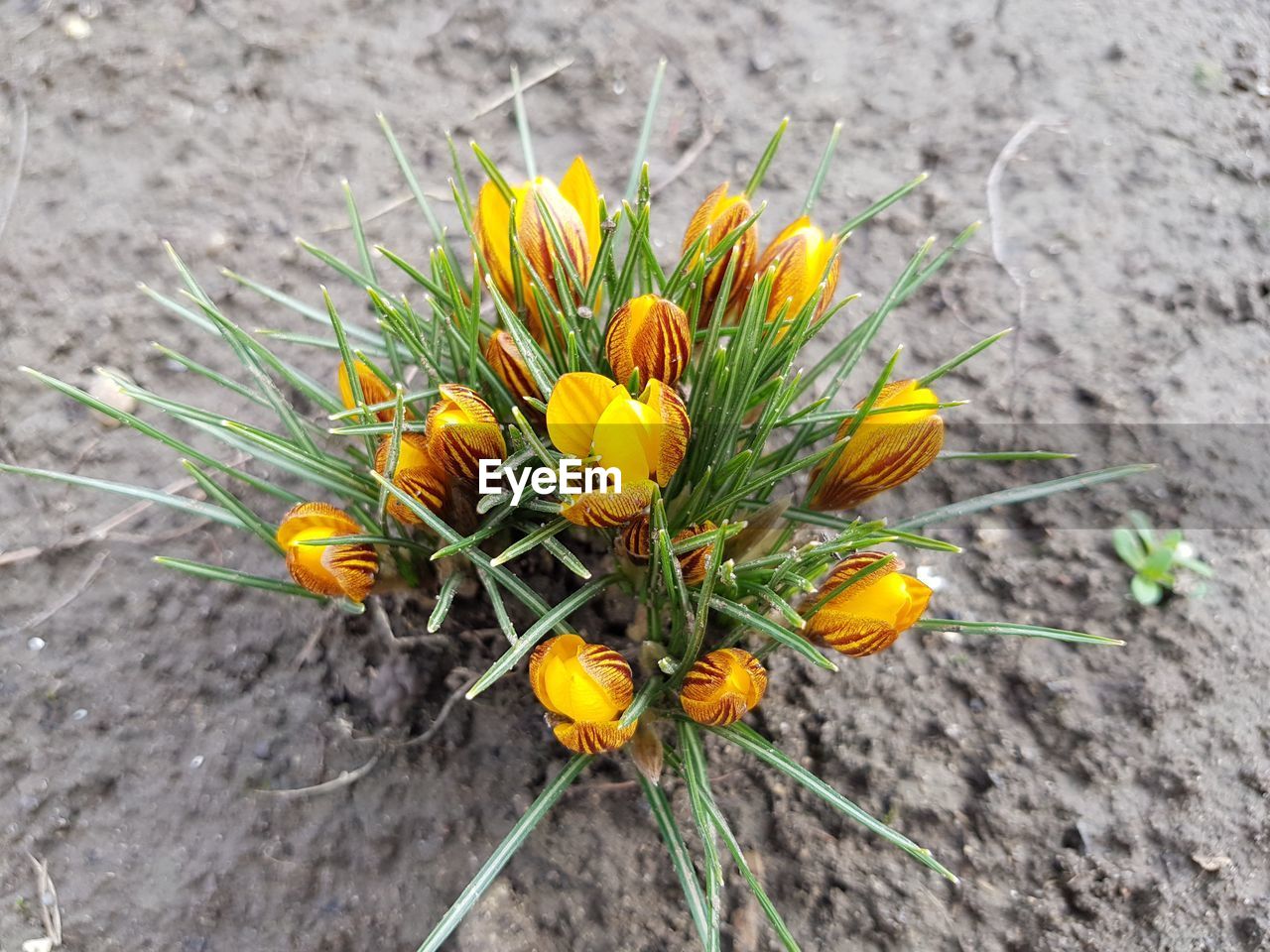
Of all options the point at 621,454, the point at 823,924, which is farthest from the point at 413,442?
the point at 823,924

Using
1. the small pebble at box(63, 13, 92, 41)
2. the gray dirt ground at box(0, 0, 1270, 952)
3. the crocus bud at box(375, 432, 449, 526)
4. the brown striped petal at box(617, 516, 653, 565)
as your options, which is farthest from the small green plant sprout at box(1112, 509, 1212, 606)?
the small pebble at box(63, 13, 92, 41)

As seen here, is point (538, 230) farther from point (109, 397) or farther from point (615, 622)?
point (109, 397)

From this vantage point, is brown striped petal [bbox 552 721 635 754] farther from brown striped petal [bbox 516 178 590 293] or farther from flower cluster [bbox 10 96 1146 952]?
brown striped petal [bbox 516 178 590 293]

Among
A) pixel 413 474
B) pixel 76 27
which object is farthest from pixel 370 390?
pixel 76 27

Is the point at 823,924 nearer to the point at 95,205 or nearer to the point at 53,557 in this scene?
the point at 53,557

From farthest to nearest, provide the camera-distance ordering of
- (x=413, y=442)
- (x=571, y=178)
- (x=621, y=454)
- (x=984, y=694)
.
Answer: (x=984, y=694), (x=571, y=178), (x=413, y=442), (x=621, y=454)

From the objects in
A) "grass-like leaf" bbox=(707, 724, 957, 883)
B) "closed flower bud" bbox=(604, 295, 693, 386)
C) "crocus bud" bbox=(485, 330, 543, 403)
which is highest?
"closed flower bud" bbox=(604, 295, 693, 386)
